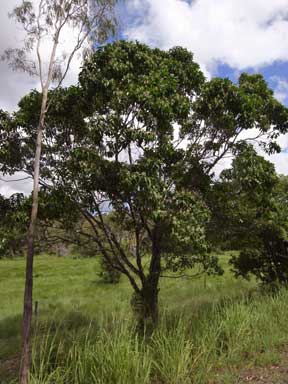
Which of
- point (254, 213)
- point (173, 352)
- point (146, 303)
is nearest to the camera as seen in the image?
point (173, 352)

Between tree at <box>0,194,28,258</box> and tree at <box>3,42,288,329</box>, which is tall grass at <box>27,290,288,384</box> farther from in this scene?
tree at <box>0,194,28,258</box>

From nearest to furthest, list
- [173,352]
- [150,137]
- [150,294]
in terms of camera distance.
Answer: [173,352], [150,137], [150,294]

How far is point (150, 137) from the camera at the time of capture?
7.39m

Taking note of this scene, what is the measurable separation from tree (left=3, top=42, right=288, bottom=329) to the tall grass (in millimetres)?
1066

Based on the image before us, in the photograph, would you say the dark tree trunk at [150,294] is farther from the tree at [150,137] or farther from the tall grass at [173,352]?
the tall grass at [173,352]

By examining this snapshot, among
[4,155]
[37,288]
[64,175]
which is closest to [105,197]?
[64,175]

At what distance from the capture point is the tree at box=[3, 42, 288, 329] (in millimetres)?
7418

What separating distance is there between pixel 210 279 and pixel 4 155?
19506 mm

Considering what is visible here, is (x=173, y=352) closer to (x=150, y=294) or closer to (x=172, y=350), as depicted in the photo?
(x=172, y=350)

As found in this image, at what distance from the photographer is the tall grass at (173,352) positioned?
531 centimetres

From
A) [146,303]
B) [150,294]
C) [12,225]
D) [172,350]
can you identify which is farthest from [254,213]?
[12,225]

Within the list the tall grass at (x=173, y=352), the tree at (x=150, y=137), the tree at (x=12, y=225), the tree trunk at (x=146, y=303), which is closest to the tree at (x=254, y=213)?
the tree at (x=150, y=137)

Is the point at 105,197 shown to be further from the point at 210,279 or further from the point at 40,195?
the point at 210,279

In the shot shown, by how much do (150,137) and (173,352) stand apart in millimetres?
3590
